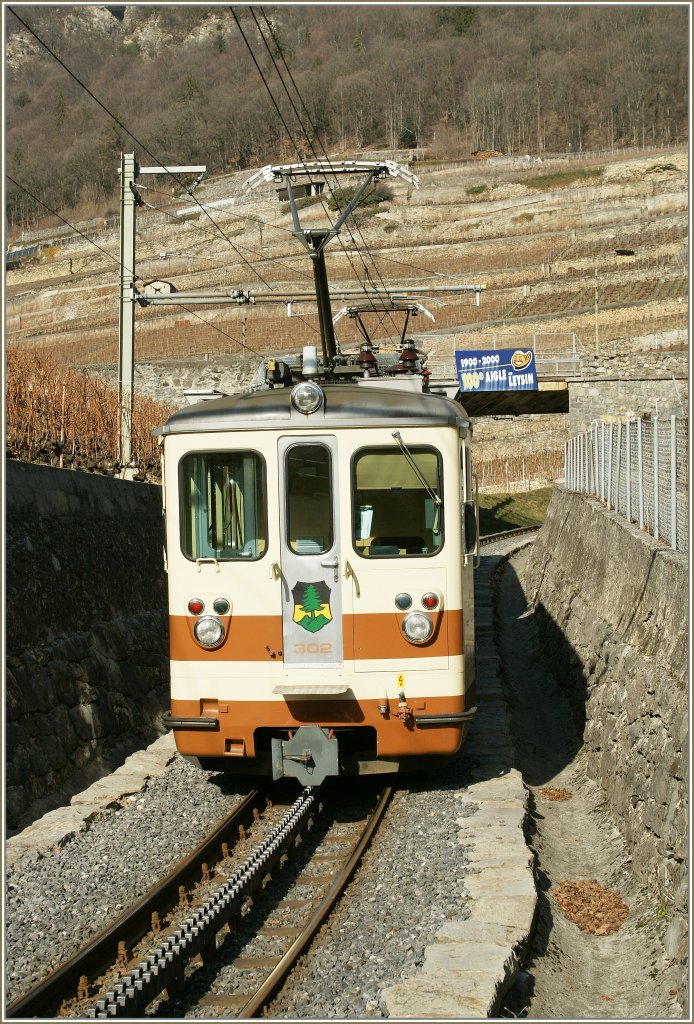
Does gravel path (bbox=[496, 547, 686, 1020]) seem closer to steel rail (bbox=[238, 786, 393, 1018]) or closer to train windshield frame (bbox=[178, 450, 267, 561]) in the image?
steel rail (bbox=[238, 786, 393, 1018])

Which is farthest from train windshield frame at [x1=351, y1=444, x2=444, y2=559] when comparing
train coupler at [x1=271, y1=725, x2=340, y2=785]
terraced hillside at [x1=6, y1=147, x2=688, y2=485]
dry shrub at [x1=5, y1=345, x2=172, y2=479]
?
terraced hillside at [x1=6, y1=147, x2=688, y2=485]

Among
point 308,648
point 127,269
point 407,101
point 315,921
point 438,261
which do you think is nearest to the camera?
point 315,921

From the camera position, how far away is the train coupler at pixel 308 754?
27.7 feet

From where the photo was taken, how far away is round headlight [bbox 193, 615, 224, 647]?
338 inches

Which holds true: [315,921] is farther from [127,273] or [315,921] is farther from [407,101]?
[407,101]

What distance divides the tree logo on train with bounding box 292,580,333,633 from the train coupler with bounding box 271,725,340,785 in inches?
29.3

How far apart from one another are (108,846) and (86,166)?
137376mm

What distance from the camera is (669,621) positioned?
9133mm

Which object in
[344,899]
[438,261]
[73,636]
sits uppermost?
[438,261]

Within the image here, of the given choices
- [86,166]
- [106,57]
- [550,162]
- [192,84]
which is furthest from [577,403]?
[106,57]

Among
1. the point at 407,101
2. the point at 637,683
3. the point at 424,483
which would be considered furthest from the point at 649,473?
the point at 407,101

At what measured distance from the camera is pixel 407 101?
458ft

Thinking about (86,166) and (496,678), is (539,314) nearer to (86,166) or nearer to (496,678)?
(496,678)

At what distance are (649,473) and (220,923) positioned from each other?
733 cm
